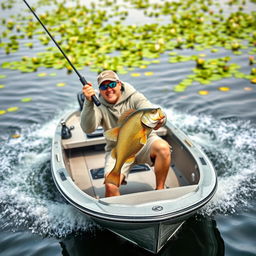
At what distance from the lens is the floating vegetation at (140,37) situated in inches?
337

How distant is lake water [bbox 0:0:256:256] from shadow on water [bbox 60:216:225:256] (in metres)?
0.01

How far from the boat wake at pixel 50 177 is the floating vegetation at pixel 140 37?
1.85 meters

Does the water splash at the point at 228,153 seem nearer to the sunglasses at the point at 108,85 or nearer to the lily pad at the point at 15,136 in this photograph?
the sunglasses at the point at 108,85

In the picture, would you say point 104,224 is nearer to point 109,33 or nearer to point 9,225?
point 9,225

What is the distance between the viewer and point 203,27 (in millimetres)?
10836

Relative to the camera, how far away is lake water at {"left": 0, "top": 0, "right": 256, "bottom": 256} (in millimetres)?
3760

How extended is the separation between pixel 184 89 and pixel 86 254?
4627mm

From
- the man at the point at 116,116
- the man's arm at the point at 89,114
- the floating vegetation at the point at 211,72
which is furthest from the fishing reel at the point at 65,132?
the floating vegetation at the point at 211,72

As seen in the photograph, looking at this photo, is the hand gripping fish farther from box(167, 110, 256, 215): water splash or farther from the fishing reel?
the fishing reel

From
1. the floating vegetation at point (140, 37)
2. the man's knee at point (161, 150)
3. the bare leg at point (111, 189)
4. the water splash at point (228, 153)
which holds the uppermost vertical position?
the man's knee at point (161, 150)

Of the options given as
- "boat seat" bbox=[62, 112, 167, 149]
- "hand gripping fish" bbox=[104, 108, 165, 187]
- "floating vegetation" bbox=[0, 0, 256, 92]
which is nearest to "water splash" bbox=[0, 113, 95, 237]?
"boat seat" bbox=[62, 112, 167, 149]

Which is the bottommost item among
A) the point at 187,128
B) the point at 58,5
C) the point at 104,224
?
the point at 58,5

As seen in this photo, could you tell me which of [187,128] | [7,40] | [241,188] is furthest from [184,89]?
[7,40]

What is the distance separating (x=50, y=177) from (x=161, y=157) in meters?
2.02
